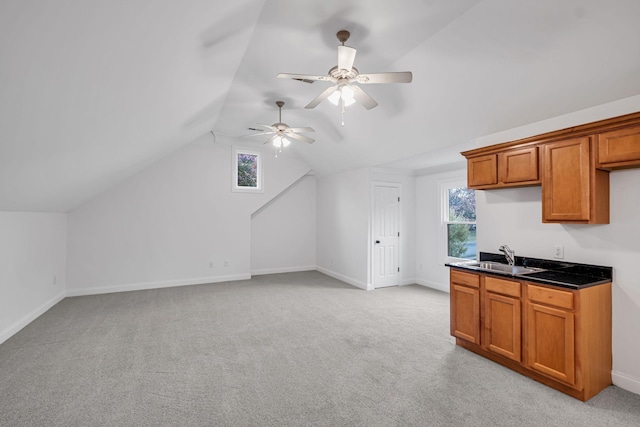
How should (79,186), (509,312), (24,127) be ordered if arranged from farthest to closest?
(79,186), (509,312), (24,127)

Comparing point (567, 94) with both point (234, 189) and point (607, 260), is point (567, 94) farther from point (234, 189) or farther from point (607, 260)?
point (234, 189)

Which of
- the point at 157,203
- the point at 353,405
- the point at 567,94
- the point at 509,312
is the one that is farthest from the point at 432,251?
the point at 157,203

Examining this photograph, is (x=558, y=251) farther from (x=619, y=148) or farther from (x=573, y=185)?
(x=619, y=148)

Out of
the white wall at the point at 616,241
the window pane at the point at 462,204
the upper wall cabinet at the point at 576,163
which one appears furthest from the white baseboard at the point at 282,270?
the upper wall cabinet at the point at 576,163

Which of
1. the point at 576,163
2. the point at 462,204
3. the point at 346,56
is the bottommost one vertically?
the point at 462,204

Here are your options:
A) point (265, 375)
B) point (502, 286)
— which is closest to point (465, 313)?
point (502, 286)

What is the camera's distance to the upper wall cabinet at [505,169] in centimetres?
293

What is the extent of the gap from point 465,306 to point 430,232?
10.0 feet

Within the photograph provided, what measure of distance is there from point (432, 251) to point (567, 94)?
→ 383 centimetres

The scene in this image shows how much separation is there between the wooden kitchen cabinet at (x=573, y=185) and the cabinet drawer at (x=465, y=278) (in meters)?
0.87

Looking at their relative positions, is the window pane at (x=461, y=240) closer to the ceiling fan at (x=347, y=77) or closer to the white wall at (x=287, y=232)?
the white wall at (x=287, y=232)

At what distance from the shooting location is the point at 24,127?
6.95 feet

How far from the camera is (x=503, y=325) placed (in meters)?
2.87

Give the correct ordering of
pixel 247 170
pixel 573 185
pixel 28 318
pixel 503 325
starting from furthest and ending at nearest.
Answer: pixel 247 170 → pixel 28 318 → pixel 503 325 → pixel 573 185
